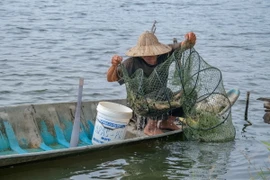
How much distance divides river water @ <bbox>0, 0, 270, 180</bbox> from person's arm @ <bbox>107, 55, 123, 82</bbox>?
1.01 metres

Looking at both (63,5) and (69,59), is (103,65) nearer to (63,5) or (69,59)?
(69,59)

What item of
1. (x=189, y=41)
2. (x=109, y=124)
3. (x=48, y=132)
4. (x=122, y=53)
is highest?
(x=189, y=41)

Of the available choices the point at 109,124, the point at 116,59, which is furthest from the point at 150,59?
the point at 109,124

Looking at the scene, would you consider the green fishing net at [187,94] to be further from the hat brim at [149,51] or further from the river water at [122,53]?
the river water at [122,53]

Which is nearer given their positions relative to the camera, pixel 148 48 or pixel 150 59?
pixel 148 48

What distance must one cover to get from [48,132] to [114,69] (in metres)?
1.24

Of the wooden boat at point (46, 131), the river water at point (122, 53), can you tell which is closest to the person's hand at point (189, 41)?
the wooden boat at point (46, 131)

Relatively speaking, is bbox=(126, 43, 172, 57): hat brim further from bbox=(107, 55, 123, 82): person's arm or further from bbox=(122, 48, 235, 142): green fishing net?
bbox=(107, 55, 123, 82): person's arm

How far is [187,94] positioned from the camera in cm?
852

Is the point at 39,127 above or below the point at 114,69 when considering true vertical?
below

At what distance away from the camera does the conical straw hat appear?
852 cm

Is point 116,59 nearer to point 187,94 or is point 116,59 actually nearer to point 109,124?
point 109,124

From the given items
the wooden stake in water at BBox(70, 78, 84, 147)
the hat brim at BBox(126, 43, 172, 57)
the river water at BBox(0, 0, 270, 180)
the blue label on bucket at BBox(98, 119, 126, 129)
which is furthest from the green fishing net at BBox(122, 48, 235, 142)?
the wooden stake in water at BBox(70, 78, 84, 147)

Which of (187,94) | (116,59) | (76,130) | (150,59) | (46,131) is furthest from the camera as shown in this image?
(150,59)
